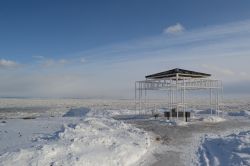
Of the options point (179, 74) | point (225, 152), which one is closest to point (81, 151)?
point (225, 152)

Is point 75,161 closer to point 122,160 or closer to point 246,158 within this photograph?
point 122,160

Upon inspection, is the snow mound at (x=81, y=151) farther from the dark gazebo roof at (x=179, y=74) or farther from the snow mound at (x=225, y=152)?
the dark gazebo roof at (x=179, y=74)

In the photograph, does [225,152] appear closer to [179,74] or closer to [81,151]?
[81,151]

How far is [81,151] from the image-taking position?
10.2m

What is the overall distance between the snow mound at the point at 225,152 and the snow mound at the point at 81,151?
2028 mm

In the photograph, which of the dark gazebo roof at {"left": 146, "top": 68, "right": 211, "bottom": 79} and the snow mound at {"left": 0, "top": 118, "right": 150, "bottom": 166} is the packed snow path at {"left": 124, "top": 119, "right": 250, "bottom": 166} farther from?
the dark gazebo roof at {"left": 146, "top": 68, "right": 211, "bottom": 79}

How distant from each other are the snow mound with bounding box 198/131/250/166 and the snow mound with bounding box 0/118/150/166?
2028 millimetres

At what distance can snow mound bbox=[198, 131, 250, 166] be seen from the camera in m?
9.61

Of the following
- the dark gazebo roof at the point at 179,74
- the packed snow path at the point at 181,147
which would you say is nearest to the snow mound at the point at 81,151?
the packed snow path at the point at 181,147

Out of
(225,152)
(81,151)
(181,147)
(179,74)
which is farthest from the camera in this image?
(179,74)

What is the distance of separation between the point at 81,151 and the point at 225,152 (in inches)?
177

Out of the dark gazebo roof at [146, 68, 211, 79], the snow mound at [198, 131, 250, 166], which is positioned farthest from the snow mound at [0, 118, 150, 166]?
the dark gazebo roof at [146, 68, 211, 79]

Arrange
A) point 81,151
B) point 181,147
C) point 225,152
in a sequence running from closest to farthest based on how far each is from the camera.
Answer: point 81,151
point 225,152
point 181,147

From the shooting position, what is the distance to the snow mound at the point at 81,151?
29.1ft
